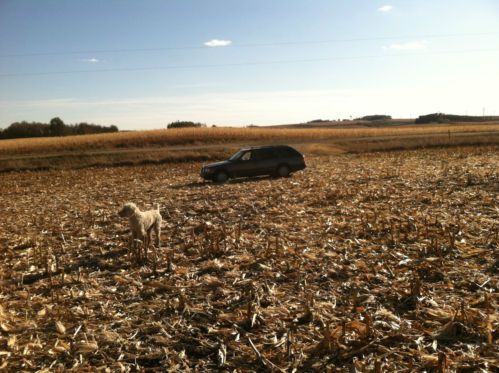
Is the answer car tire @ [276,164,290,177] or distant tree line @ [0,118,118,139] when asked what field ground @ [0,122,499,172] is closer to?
car tire @ [276,164,290,177]

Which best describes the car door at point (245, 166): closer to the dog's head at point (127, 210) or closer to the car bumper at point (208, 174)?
the car bumper at point (208, 174)

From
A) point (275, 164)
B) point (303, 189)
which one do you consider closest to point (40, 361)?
point (303, 189)

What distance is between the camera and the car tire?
18.9 meters

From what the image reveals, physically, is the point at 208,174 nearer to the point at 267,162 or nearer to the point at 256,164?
the point at 256,164

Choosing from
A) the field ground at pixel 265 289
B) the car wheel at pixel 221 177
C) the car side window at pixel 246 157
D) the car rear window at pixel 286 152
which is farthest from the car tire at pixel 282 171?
the field ground at pixel 265 289

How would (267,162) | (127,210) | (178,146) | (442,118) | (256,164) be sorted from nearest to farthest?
(127,210) → (256,164) → (267,162) → (178,146) → (442,118)

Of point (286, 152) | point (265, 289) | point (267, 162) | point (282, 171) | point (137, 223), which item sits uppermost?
point (286, 152)

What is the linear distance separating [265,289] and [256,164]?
42.3 feet

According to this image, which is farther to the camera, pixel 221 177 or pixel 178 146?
pixel 178 146

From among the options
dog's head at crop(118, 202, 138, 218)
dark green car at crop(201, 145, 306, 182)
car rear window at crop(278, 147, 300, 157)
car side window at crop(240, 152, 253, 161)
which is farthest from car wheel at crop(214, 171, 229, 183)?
dog's head at crop(118, 202, 138, 218)

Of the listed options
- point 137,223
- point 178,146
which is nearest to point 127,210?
point 137,223

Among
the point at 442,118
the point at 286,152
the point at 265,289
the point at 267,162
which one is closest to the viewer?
the point at 265,289

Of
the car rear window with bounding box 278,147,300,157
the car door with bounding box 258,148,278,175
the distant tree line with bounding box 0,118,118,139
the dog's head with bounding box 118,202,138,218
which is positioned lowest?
the dog's head with bounding box 118,202,138,218

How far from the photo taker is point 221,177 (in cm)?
1814
